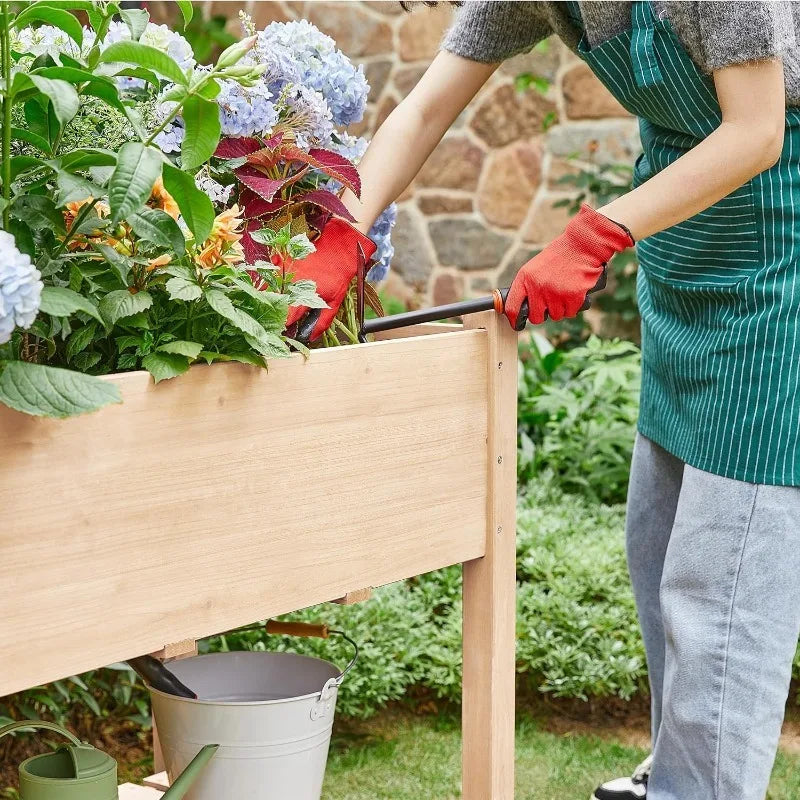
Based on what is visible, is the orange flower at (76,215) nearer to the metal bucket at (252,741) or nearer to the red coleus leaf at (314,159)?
the red coleus leaf at (314,159)

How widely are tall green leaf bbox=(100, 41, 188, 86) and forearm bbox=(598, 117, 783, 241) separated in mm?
679

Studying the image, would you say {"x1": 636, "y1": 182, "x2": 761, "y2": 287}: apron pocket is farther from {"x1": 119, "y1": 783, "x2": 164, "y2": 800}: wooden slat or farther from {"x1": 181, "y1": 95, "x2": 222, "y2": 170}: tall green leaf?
{"x1": 119, "y1": 783, "x2": 164, "y2": 800}: wooden slat

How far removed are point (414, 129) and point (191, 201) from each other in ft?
2.57

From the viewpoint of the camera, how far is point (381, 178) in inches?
62.7

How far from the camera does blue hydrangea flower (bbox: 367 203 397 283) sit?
5.08 feet

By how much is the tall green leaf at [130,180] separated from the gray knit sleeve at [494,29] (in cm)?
92

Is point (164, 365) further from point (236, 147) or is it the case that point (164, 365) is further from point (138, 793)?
point (138, 793)

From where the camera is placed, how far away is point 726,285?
1475 mm

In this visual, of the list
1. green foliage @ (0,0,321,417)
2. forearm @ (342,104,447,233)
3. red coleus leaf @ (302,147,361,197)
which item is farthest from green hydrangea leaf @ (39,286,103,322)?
forearm @ (342,104,447,233)

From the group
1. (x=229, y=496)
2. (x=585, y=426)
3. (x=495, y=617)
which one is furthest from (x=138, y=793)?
(x=585, y=426)

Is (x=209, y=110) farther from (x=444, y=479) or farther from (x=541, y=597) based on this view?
(x=541, y=597)

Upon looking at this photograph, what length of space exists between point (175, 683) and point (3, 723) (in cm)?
22

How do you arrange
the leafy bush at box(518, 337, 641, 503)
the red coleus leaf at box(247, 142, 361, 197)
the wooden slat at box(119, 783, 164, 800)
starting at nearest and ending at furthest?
1. the red coleus leaf at box(247, 142, 361, 197)
2. the wooden slat at box(119, 783, 164, 800)
3. the leafy bush at box(518, 337, 641, 503)

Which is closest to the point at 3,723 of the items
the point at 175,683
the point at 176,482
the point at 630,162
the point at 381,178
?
the point at 175,683
